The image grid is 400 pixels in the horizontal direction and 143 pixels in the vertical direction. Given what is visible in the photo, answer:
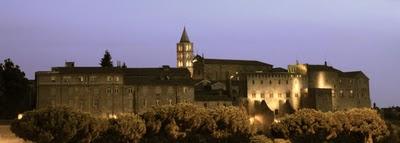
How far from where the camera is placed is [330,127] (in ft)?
216

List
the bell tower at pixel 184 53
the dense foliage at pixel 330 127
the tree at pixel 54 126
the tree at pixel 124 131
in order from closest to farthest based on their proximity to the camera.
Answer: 1. the tree at pixel 54 126
2. the tree at pixel 124 131
3. the dense foliage at pixel 330 127
4. the bell tower at pixel 184 53

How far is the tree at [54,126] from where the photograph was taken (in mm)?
53750

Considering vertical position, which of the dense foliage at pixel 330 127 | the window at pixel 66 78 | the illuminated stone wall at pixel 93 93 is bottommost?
the dense foliage at pixel 330 127

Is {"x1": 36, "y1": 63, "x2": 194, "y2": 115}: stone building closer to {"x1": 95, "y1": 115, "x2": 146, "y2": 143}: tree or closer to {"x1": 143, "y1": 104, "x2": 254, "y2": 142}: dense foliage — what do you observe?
{"x1": 143, "y1": 104, "x2": 254, "y2": 142}: dense foliage

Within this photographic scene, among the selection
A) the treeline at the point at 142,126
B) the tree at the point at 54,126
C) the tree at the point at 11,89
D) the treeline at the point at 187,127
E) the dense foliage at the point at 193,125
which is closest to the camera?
the tree at the point at 54,126

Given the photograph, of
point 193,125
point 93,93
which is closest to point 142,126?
point 193,125

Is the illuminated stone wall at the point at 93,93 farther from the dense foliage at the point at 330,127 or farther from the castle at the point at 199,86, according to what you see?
the dense foliage at the point at 330,127

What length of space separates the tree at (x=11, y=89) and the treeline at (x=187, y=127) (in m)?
32.7

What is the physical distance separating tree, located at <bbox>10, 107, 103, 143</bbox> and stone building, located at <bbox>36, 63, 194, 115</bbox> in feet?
107

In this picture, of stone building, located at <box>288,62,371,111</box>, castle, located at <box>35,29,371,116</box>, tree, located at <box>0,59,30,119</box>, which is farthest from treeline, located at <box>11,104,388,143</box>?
stone building, located at <box>288,62,371,111</box>

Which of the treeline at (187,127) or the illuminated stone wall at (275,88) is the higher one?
the illuminated stone wall at (275,88)

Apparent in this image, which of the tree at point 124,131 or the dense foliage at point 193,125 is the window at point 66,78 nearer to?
the dense foliage at point 193,125

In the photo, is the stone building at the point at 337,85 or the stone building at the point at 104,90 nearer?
the stone building at the point at 104,90

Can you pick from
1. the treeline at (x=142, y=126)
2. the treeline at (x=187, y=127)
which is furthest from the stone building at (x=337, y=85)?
the treeline at (x=142, y=126)
